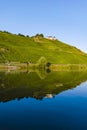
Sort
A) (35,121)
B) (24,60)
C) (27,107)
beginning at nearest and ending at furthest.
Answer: (35,121)
(27,107)
(24,60)

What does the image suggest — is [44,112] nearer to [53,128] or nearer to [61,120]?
[61,120]

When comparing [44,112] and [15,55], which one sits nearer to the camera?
[44,112]

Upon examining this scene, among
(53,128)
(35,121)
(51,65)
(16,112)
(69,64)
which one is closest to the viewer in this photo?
(53,128)

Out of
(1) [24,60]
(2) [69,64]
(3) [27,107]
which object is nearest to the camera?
(3) [27,107]

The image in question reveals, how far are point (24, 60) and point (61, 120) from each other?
449ft

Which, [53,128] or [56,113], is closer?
[53,128]

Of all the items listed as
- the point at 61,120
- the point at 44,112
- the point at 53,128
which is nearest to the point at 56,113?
the point at 44,112

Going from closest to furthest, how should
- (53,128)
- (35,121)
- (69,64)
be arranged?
(53,128), (35,121), (69,64)

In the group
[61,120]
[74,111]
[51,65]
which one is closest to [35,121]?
[61,120]

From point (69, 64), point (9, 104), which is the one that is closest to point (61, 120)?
point (9, 104)

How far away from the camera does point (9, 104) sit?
33.4 meters

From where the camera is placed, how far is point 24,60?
161875 mm

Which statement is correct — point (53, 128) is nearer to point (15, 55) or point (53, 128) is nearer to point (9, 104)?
point (9, 104)

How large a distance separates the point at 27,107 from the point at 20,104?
1878mm
